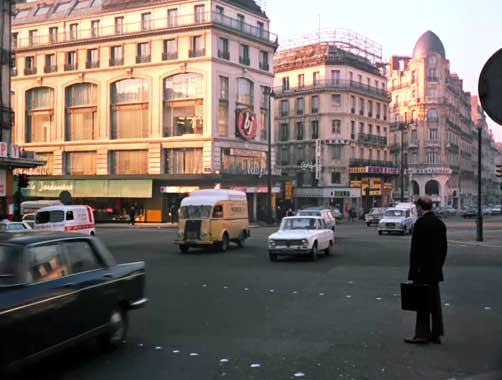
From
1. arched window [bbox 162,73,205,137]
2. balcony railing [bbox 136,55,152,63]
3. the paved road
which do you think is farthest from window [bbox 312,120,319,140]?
the paved road

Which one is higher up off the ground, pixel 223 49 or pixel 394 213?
pixel 223 49

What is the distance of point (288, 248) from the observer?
1922 cm

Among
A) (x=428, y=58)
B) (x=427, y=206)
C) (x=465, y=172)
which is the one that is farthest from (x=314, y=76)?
(x=427, y=206)

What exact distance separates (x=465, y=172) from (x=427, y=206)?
353 feet

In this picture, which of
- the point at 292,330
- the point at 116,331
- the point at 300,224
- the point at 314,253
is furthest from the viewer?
the point at 300,224

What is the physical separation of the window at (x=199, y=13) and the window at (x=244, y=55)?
4.72 m

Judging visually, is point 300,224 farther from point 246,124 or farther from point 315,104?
point 315,104

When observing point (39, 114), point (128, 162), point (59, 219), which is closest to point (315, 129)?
point (128, 162)

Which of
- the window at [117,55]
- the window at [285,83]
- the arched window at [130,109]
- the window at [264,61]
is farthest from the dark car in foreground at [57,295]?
the window at [285,83]

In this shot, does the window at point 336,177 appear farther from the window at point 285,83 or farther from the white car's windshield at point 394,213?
the white car's windshield at point 394,213

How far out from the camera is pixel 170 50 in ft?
175

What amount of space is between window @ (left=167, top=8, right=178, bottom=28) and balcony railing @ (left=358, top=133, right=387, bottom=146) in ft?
98.9

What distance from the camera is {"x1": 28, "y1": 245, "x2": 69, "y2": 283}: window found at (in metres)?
6.05

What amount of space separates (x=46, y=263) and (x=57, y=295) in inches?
16.6
